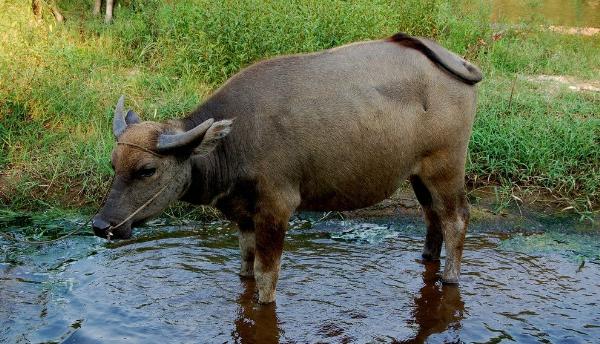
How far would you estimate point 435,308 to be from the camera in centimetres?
488

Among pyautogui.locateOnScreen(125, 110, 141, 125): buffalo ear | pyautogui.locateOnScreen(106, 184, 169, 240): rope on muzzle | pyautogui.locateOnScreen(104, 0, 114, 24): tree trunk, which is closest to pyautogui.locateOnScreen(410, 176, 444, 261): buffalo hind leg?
pyautogui.locateOnScreen(106, 184, 169, 240): rope on muzzle

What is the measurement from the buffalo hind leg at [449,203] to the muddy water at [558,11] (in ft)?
22.0

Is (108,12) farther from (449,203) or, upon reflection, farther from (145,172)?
(449,203)

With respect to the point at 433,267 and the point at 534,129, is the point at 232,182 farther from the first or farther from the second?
the point at 534,129

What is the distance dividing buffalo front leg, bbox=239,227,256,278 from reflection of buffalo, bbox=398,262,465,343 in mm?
1185

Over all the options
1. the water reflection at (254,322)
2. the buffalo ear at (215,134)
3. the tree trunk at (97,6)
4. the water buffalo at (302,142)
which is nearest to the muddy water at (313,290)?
the water reflection at (254,322)

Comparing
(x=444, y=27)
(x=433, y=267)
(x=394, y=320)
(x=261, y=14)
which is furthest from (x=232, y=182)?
(x=444, y=27)

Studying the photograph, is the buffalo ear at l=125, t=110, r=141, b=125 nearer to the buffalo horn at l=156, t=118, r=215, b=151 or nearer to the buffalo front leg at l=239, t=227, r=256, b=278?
the buffalo horn at l=156, t=118, r=215, b=151

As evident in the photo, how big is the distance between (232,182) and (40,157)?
293 centimetres

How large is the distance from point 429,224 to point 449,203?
0.43 metres

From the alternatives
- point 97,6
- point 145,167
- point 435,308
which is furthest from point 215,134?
point 97,6

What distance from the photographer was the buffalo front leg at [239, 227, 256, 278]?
496cm

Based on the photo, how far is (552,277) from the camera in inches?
208

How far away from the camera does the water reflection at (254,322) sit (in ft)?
14.6
